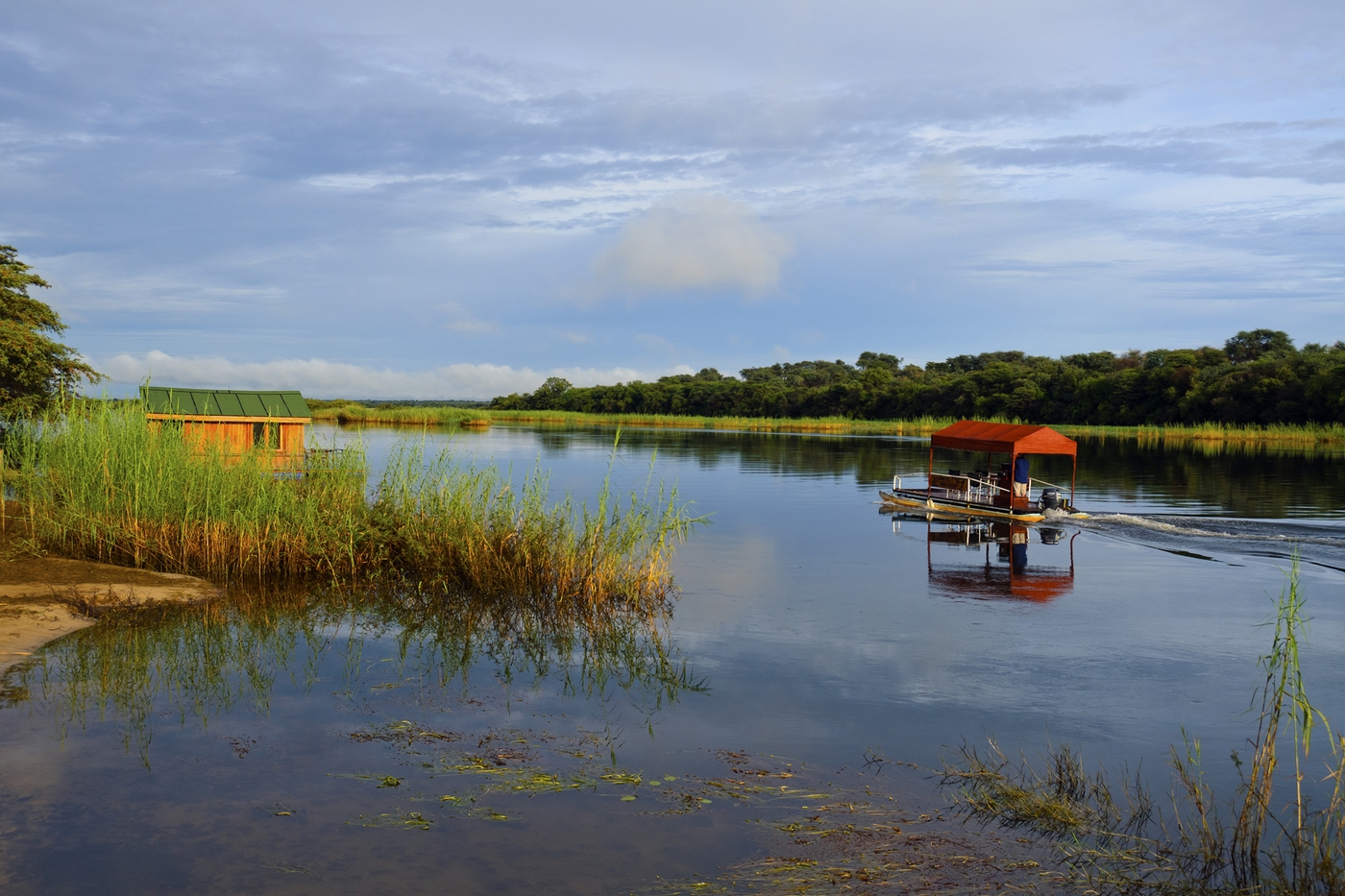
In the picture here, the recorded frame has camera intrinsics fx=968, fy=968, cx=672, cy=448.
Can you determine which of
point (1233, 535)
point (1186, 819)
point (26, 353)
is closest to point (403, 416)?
point (26, 353)

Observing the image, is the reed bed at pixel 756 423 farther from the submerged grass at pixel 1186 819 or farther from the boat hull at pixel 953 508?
the submerged grass at pixel 1186 819

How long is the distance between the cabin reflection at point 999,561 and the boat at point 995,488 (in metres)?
0.63

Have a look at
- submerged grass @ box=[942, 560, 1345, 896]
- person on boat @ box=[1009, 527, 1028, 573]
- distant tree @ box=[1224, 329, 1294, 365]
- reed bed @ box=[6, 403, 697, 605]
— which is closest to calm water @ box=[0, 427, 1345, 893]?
submerged grass @ box=[942, 560, 1345, 896]

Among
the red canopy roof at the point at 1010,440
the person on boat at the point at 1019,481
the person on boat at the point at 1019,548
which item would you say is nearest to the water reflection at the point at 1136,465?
the person on boat at the point at 1019,481

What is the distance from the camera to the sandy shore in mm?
10469

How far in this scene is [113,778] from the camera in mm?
7012

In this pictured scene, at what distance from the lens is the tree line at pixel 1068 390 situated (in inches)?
2891

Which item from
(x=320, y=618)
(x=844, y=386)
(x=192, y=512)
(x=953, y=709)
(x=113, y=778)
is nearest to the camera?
(x=113, y=778)

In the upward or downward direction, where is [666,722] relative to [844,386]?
downward

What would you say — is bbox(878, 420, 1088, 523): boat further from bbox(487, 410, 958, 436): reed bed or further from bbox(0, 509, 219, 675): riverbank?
bbox(487, 410, 958, 436): reed bed

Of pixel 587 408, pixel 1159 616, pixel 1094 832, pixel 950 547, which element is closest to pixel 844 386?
pixel 587 408

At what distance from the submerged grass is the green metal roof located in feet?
68.8

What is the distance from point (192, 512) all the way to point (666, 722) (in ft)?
27.7

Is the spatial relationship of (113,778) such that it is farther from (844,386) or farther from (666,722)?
(844,386)
